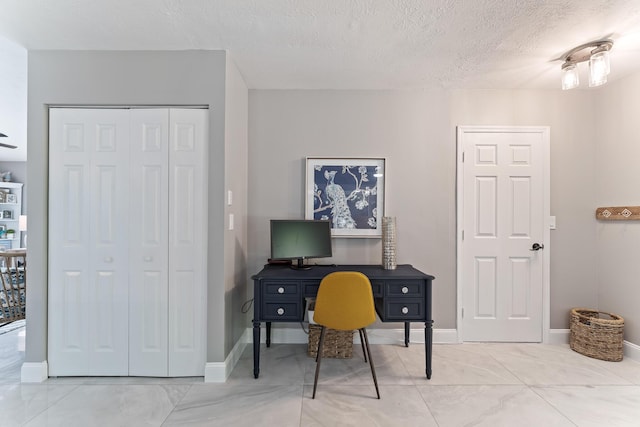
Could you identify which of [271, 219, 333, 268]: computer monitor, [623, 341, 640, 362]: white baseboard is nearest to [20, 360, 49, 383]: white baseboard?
[271, 219, 333, 268]: computer monitor

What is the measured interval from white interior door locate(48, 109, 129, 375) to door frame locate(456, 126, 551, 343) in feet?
9.40

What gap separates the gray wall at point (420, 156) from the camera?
3.00 m

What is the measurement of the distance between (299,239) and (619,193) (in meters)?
2.90

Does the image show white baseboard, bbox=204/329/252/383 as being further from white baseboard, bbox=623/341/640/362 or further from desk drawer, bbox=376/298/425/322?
white baseboard, bbox=623/341/640/362

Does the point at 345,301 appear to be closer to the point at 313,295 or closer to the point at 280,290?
the point at 313,295

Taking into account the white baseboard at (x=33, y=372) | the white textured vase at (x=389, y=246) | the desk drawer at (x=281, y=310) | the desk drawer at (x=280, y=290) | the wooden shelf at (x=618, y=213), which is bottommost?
the white baseboard at (x=33, y=372)

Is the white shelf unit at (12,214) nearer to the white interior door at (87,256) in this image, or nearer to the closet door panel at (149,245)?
the white interior door at (87,256)

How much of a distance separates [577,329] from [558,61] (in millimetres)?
2318

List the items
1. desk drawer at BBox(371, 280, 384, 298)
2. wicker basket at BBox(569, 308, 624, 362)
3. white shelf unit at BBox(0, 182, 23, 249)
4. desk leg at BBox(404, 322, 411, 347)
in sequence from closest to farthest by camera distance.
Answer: desk drawer at BBox(371, 280, 384, 298), wicker basket at BBox(569, 308, 624, 362), desk leg at BBox(404, 322, 411, 347), white shelf unit at BBox(0, 182, 23, 249)

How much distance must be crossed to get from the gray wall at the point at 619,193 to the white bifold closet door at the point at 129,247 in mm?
3589

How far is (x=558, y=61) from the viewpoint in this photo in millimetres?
2449

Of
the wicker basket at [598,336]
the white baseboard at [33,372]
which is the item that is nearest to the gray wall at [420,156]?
the wicker basket at [598,336]

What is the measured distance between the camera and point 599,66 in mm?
2146

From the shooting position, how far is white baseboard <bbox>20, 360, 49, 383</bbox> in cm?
226
